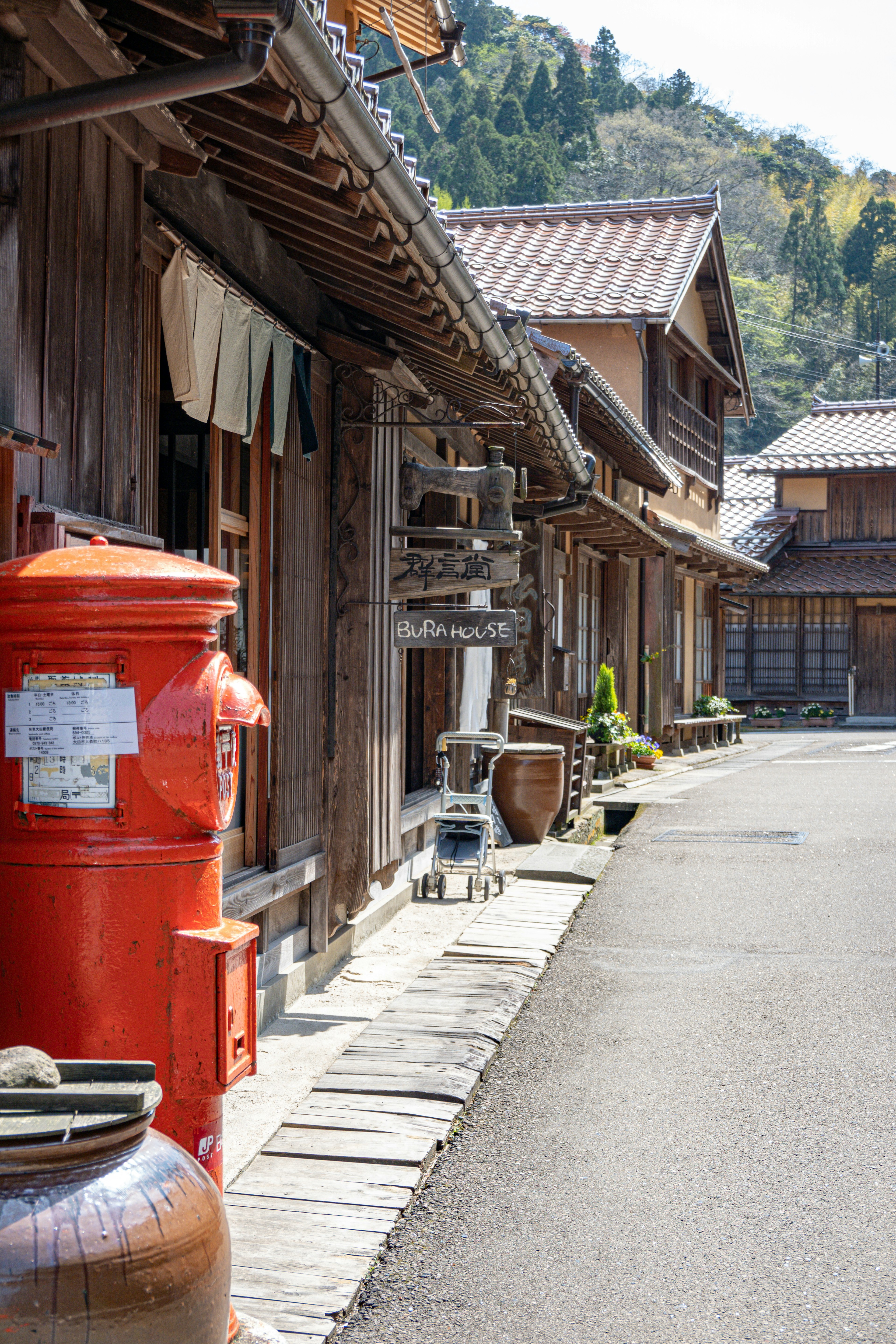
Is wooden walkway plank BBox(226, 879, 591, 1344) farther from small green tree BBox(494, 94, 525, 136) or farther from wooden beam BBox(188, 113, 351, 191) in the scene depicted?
small green tree BBox(494, 94, 525, 136)

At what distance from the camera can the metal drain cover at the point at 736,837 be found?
477 inches

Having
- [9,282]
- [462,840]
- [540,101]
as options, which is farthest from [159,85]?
[540,101]

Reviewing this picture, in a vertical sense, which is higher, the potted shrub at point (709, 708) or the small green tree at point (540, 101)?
the small green tree at point (540, 101)

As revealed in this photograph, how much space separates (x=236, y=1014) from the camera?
116 inches

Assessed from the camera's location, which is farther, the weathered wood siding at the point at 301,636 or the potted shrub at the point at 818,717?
the potted shrub at the point at 818,717

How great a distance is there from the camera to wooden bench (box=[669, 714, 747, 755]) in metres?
22.1

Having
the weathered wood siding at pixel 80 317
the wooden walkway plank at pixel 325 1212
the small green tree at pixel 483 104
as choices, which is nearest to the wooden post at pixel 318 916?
the wooden walkway plank at pixel 325 1212

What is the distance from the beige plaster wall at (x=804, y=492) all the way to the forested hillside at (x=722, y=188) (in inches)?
937

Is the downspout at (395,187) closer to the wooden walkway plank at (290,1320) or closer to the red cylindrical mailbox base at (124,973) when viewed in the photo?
the red cylindrical mailbox base at (124,973)

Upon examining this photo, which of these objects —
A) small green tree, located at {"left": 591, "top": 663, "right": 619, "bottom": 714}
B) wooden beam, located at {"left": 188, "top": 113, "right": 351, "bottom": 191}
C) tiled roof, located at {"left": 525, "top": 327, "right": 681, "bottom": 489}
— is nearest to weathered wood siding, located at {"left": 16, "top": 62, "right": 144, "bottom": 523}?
wooden beam, located at {"left": 188, "top": 113, "right": 351, "bottom": 191}

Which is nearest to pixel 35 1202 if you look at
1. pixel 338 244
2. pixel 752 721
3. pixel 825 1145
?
pixel 825 1145

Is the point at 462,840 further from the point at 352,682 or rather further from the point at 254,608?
the point at 254,608

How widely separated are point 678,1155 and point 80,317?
355 cm

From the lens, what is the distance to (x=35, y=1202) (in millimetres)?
2018
